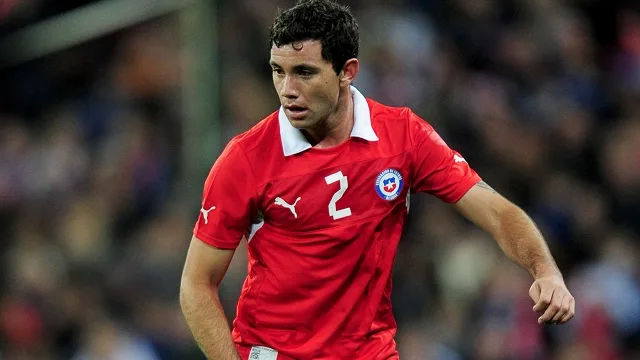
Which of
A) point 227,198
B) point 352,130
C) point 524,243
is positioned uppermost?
point 352,130

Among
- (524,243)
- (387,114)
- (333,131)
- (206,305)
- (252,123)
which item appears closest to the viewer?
(206,305)

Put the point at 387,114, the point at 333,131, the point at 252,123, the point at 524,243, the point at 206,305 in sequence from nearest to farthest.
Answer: the point at 206,305
the point at 524,243
the point at 333,131
the point at 387,114
the point at 252,123

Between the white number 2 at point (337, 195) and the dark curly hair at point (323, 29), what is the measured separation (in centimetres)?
38

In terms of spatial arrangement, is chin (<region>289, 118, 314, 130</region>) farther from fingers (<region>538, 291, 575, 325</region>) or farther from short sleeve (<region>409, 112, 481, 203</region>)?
fingers (<region>538, 291, 575, 325</region>)

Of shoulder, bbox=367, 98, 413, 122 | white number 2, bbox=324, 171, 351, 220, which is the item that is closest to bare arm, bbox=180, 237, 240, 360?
white number 2, bbox=324, 171, 351, 220

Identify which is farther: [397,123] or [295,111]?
[397,123]

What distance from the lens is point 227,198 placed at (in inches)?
176

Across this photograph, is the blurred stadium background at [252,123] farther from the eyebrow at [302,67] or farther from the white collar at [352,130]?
the eyebrow at [302,67]

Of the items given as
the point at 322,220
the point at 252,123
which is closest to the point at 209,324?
the point at 322,220

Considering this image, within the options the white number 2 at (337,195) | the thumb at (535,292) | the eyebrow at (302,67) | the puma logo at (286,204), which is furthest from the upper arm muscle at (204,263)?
the thumb at (535,292)

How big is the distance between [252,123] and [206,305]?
173 inches

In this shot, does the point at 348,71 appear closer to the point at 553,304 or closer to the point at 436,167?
the point at 436,167

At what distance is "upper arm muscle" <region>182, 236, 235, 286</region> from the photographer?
Result: 446 centimetres

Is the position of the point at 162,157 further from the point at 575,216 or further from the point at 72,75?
the point at 575,216
